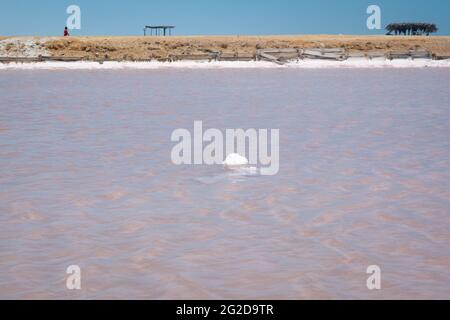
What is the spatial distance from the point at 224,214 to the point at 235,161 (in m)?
2.51

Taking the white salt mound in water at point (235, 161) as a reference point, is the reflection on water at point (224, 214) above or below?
below

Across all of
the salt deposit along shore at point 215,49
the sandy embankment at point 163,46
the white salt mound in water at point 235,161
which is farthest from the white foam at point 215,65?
the white salt mound in water at point 235,161

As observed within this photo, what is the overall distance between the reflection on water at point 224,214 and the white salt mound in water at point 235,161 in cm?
25

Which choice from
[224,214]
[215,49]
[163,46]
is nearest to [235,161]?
[224,214]

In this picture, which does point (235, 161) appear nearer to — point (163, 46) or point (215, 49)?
point (215, 49)

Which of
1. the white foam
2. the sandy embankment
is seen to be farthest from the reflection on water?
the sandy embankment

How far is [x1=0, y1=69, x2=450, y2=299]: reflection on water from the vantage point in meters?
4.32

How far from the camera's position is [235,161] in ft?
27.8

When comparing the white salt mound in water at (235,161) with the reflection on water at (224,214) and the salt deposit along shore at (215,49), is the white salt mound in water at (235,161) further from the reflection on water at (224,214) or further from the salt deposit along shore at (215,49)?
the salt deposit along shore at (215,49)

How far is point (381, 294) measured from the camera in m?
4.07

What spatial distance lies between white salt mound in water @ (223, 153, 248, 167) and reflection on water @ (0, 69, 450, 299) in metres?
0.25

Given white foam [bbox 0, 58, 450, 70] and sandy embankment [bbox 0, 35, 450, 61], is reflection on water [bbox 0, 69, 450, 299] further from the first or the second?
sandy embankment [bbox 0, 35, 450, 61]

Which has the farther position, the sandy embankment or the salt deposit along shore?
the sandy embankment

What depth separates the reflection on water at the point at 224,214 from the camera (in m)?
4.32
